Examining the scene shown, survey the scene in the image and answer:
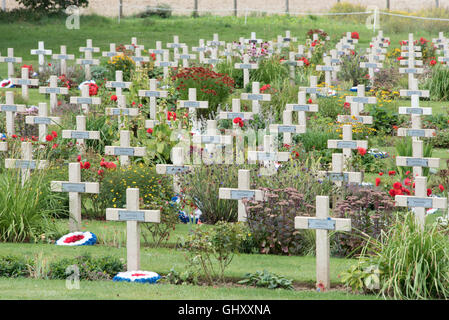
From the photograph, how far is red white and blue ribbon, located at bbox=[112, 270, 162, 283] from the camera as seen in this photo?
9.05m

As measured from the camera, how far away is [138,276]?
29.9 ft

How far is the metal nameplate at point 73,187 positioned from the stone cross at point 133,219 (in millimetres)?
1728

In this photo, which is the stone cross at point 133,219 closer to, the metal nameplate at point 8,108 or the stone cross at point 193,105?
the stone cross at point 193,105

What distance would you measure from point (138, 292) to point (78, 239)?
2.61 metres

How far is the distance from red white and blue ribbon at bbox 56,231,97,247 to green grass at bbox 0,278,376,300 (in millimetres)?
1779

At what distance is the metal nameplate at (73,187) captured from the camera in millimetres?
11102

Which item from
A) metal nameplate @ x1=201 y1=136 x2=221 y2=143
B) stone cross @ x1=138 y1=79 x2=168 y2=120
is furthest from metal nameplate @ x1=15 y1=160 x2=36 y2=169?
stone cross @ x1=138 y1=79 x2=168 y2=120

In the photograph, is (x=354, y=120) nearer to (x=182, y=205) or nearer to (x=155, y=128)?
(x=155, y=128)

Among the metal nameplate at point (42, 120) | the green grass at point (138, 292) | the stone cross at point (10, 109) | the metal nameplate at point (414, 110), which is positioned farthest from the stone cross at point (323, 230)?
the stone cross at point (10, 109)

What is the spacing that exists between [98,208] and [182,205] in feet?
5.51

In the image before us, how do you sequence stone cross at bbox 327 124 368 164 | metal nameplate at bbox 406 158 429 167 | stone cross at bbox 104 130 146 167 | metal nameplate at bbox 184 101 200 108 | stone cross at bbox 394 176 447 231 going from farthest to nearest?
1. metal nameplate at bbox 184 101 200 108
2. stone cross at bbox 327 124 368 164
3. stone cross at bbox 104 130 146 167
4. metal nameplate at bbox 406 158 429 167
5. stone cross at bbox 394 176 447 231

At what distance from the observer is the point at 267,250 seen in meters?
10.4

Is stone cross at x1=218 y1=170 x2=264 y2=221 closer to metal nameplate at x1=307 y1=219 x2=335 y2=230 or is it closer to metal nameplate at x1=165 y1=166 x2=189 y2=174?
A: metal nameplate at x1=165 y1=166 x2=189 y2=174

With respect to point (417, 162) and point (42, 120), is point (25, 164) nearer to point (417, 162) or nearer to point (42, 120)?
point (42, 120)
